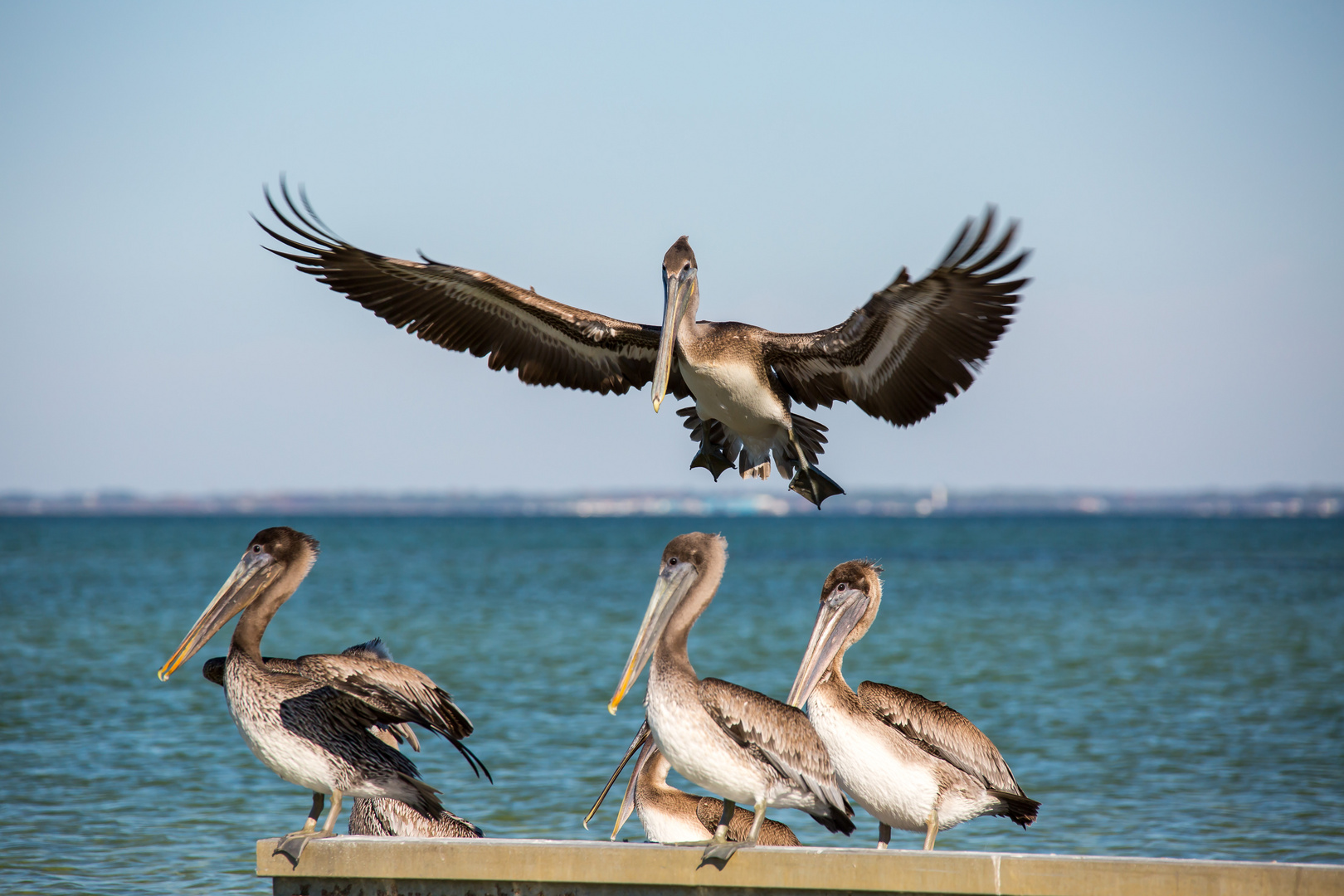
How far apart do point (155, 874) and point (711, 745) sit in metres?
4.40

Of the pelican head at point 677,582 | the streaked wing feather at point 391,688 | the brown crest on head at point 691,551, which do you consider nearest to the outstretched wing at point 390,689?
the streaked wing feather at point 391,688

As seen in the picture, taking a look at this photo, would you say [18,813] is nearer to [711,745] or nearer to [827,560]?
[711,745]

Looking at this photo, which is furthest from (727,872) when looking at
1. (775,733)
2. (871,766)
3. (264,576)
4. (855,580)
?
(264,576)

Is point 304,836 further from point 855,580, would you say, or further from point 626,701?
point 626,701

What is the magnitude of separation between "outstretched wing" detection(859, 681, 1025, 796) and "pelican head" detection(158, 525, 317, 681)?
82.3 inches

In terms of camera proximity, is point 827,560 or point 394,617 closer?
point 394,617

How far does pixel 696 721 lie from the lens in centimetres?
427

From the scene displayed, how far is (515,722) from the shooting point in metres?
13.0

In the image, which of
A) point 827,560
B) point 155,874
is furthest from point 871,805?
point 827,560

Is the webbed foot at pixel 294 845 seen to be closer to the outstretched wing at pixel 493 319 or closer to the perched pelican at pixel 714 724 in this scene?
the perched pelican at pixel 714 724

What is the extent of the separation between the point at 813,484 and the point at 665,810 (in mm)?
1503

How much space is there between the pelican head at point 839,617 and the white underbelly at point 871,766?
0.55ft

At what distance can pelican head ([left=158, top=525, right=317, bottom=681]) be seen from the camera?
5.06 metres

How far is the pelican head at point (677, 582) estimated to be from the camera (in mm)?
4492
